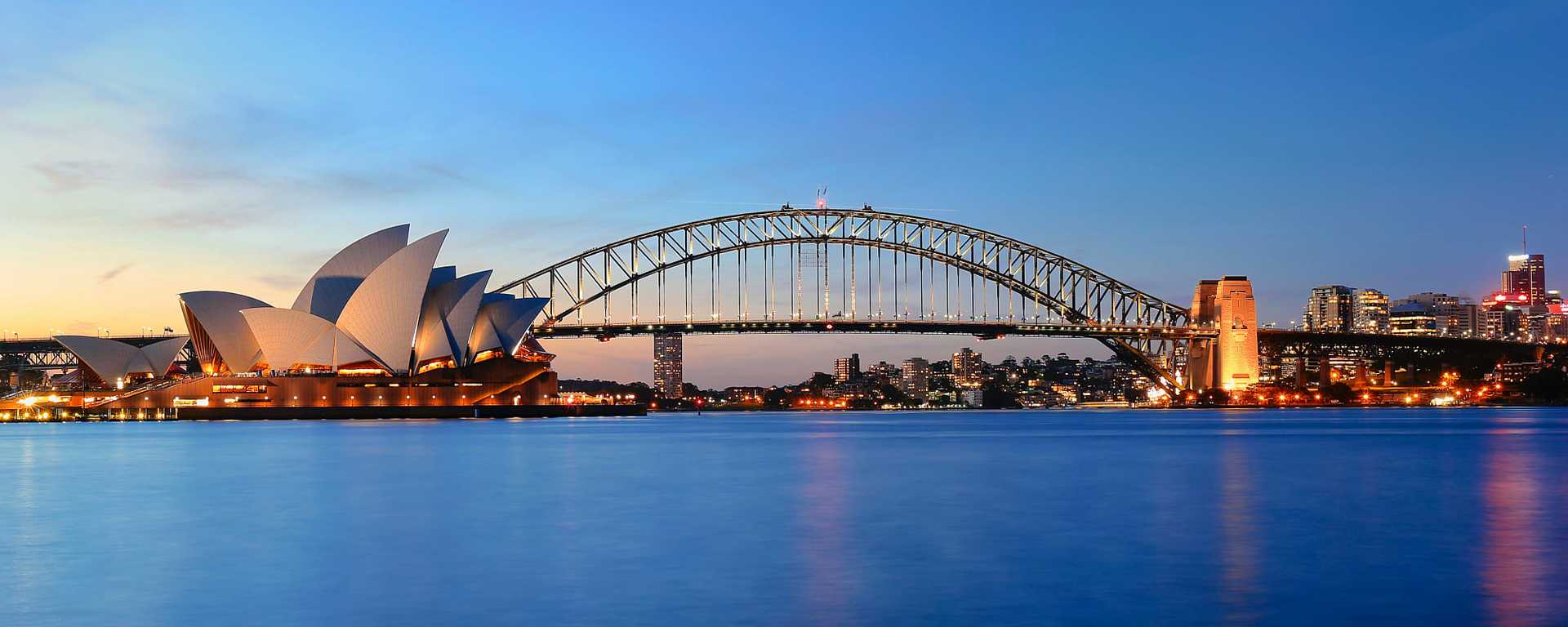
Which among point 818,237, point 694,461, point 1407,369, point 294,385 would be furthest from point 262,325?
point 1407,369

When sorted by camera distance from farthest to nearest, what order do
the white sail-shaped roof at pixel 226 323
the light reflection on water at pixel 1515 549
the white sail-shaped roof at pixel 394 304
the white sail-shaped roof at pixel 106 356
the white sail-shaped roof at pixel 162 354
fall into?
1. the white sail-shaped roof at pixel 162 354
2. the white sail-shaped roof at pixel 106 356
3. the white sail-shaped roof at pixel 226 323
4. the white sail-shaped roof at pixel 394 304
5. the light reflection on water at pixel 1515 549

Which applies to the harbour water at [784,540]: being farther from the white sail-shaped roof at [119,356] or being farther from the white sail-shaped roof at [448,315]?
the white sail-shaped roof at [119,356]

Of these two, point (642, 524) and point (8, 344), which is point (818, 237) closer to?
point (8, 344)

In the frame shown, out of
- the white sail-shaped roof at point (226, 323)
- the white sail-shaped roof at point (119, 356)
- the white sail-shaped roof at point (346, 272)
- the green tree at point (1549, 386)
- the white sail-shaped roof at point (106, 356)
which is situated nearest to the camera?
the white sail-shaped roof at point (346, 272)

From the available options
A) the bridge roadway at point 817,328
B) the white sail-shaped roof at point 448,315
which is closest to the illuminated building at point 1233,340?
the bridge roadway at point 817,328

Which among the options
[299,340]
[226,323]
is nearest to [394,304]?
[299,340]

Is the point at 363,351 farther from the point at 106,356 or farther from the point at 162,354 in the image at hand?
the point at 106,356
